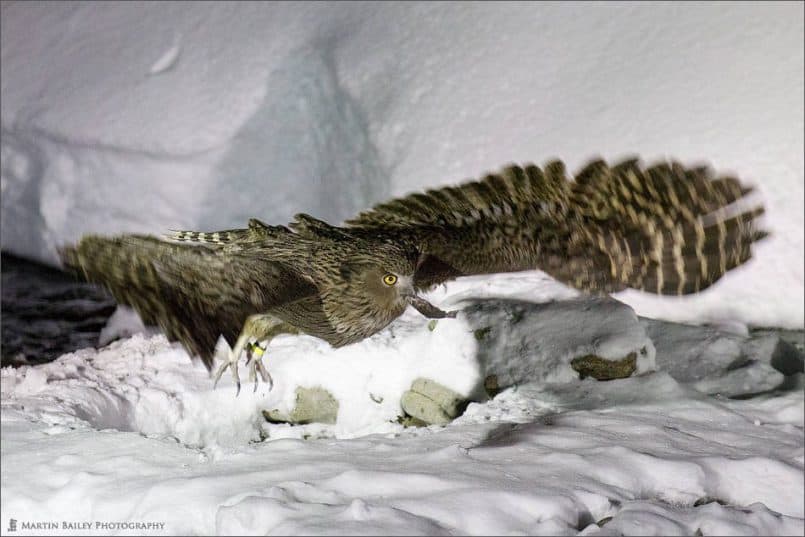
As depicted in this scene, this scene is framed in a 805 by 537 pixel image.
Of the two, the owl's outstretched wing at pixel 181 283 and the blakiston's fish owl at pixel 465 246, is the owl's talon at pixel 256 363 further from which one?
the owl's outstretched wing at pixel 181 283

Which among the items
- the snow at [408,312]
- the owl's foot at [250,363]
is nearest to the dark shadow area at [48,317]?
the snow at [408,312]

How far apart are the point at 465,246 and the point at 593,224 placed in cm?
12

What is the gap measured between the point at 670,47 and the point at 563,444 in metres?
0.82

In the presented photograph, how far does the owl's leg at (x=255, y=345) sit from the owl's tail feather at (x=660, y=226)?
0.30 meters

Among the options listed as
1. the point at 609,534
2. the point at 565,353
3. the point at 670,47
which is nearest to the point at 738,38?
the point at 670,47

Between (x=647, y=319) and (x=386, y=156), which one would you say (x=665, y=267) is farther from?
(x=386, y=156)

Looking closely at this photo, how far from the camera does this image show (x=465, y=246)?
766 millimetres

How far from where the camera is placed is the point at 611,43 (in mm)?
1353

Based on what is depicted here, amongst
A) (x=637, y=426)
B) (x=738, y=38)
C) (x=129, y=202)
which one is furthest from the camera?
(x=129, y=202)

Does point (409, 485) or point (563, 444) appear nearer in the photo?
point (409, 485)

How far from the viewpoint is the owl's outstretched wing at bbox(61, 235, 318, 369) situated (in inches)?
22.0

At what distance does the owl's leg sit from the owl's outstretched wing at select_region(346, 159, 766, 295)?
0.13 metres

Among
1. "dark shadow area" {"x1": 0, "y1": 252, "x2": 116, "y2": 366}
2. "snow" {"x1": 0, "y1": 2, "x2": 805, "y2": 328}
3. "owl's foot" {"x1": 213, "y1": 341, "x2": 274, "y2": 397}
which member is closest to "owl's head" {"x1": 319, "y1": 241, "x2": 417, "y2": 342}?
"owl's foot" {"x1": 213, "y1": 341, "x2": 274, "y2": 397}

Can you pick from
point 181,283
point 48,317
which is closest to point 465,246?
point 181,283
